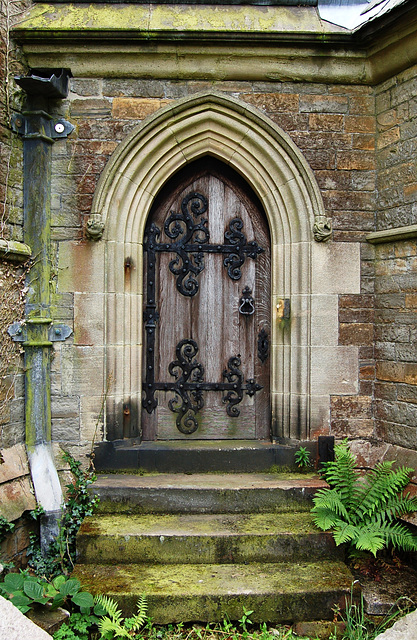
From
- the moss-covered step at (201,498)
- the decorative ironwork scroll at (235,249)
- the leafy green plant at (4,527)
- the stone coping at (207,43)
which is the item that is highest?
the stone coping at (207,43)

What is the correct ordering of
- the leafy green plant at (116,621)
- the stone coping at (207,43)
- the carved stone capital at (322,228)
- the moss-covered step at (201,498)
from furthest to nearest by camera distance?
1. the carved stone capital at (322,228)
2. the stone coping at (207,43)
3. the moss-covered step at (201,498)
4. the leafy green plant at (116,621)

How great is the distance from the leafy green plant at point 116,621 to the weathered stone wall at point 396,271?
2.27 m

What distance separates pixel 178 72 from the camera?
4.25 meters

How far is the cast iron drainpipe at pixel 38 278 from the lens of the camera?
4078 mm

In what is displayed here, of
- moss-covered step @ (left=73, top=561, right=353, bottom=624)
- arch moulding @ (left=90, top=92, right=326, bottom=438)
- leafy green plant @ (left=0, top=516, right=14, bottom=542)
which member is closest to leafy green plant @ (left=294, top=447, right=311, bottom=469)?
arch moulding @ (left=90, top=92, right=326, bottom=438)

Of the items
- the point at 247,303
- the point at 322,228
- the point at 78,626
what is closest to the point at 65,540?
the point at 78,626

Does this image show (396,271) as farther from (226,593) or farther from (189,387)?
(226,593)

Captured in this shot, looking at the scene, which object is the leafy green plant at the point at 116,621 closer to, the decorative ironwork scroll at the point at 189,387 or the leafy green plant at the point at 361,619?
the leafy green plant at the point at 361,619

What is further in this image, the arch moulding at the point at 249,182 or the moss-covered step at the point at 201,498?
the arch moulding at the point at 249,182

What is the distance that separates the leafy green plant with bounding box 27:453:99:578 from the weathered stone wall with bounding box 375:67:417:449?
7.91 ft

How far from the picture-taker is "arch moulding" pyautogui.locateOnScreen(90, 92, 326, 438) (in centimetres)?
425

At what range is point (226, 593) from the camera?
3.19m

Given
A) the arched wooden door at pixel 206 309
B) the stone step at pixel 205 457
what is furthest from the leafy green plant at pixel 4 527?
the arched wooden door at pixel 206 309

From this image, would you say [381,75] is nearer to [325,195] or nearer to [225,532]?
[325,195]
